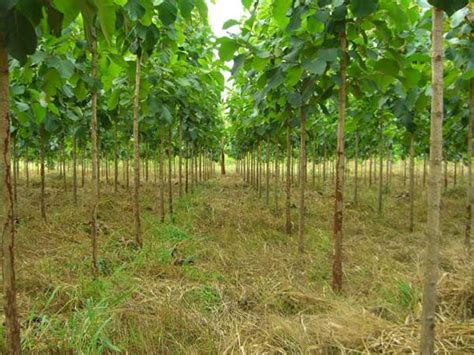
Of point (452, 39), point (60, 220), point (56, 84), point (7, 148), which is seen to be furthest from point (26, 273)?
point (452, 39)

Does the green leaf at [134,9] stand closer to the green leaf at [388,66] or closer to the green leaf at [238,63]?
the green leaf at [238,63]

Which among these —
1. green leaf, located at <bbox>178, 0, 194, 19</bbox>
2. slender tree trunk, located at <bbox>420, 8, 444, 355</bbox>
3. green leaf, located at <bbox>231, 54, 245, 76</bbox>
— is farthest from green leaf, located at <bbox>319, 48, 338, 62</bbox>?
green leaf, located at <bbox>178, 0, 194, 19</bbox>

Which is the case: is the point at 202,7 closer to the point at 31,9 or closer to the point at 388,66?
the point at 31,9

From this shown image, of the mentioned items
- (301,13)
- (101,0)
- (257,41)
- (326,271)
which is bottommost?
(326,271)

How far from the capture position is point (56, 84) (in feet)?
7.40

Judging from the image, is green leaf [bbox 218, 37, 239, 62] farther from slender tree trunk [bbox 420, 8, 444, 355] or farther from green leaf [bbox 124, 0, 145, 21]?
slender tree trunk [bbox 420, 8, 444, 355]

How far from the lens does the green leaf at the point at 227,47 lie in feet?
8.43

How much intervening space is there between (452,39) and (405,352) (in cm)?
265

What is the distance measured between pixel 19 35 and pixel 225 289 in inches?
101

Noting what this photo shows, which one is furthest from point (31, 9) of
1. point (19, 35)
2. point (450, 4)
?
point (450, 4)

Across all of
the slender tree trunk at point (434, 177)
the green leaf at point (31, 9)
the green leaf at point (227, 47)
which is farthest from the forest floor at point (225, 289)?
the green leaf at point (227, 47)

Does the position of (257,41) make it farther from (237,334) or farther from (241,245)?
(237,334)

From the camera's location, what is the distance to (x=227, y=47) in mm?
2602

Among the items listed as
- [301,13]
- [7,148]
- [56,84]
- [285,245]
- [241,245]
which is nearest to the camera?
[7,148]
